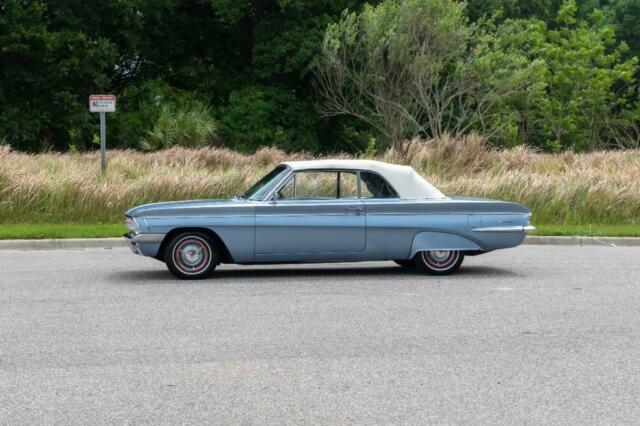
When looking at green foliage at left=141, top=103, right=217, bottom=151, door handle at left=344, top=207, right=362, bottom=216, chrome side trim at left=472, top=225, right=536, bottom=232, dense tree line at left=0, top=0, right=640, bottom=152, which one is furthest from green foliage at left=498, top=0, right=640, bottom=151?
door handle at left=344, top=207, right=362, bottom=216

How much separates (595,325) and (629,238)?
29.1 feet

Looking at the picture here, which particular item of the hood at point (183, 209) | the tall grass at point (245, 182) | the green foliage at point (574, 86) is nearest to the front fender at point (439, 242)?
the hood at point (183, 209)

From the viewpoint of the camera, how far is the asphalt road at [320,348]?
6109 mm

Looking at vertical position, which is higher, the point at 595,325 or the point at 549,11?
the point at 549,11

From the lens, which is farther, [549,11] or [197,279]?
[549,11]

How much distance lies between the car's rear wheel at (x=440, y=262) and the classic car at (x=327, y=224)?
12mm

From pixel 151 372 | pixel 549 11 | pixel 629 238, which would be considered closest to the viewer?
pixel 151 372

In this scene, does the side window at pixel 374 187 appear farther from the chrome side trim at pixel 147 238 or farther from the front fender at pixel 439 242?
the chrome side trim at pixel 147 238

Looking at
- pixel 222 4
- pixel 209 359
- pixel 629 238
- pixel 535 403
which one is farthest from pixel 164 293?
pixel 222 4

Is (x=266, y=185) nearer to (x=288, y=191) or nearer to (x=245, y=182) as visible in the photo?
(x=288, y=191)

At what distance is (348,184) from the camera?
12.3 meters

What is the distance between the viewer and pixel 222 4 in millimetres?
48375

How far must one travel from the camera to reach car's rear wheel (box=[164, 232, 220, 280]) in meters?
11.9

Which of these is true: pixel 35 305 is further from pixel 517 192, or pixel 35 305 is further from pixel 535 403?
pixel 517 192
